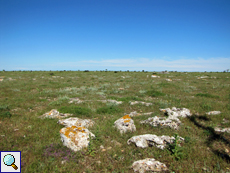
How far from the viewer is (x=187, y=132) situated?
611 centimetres

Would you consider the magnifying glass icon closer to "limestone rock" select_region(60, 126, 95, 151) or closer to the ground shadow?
"limestone rock" select_region(60, 126, 95, 151)

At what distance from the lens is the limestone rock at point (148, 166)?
3898 mm

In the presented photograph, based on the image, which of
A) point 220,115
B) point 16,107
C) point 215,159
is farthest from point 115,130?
point 16,107

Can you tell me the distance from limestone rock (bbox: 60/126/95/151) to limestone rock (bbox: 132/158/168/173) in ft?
6.34

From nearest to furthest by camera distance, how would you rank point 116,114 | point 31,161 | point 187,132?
point 31,161, point 187,132, point 116,114

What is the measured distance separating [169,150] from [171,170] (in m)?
0.93

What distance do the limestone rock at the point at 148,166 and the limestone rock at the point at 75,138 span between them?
1.93 m

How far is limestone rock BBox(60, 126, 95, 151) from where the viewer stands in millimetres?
4832

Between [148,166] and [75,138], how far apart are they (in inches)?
108

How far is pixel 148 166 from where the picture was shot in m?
3.98

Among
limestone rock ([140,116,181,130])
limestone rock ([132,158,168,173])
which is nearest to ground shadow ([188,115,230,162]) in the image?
limestone rock ([140,116,181,130])

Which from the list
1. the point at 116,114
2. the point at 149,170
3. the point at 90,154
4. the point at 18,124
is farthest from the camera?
the point at 116,114

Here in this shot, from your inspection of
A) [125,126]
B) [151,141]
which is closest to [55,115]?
[125,126]

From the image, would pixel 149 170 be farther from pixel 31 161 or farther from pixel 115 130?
pixel 31 161
